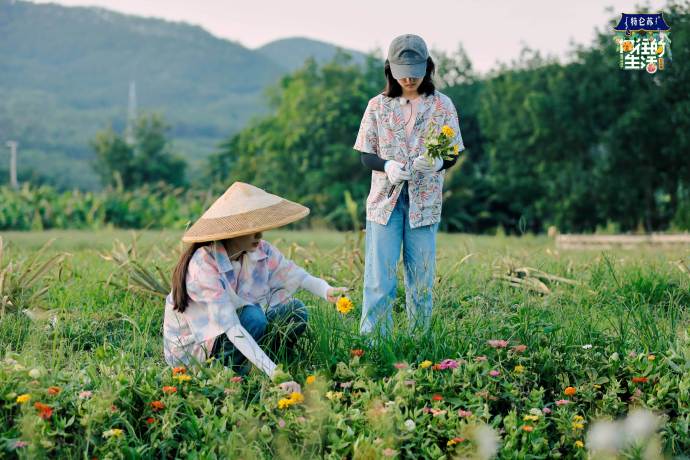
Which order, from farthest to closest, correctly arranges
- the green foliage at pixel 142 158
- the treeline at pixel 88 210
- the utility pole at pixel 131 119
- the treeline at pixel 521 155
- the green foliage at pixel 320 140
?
the utility pole at pixel 131 119
the green foliage at pixel 142 158
the green foliage at pixel 320 140
the treeline at pixel 521 155
the treeline at pixel 88 210

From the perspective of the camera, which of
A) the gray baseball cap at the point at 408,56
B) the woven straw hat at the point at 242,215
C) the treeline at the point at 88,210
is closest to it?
the woven straw hat at the point at 242,215

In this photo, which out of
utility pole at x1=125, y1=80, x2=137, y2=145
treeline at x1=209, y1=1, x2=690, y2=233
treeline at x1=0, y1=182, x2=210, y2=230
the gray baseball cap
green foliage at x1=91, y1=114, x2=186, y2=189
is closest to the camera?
the gray baseball cap

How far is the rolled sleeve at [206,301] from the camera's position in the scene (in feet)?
12.8

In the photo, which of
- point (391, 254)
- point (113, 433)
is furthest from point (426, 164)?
point (113, 433)

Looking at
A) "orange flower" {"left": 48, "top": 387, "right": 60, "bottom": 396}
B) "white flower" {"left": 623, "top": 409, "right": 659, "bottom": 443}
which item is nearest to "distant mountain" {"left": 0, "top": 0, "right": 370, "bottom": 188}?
"orange flower" {"left": 48, "top": 387, "right": 60, "bottom": 396}

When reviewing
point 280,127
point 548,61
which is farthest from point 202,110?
point 548,61

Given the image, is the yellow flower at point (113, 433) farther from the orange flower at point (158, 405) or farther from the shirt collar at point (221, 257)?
the shirt collar at point (221, 257)

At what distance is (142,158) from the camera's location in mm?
34625

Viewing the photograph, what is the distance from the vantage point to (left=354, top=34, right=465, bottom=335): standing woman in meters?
4.75

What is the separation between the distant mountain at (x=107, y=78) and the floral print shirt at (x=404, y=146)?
160 ft

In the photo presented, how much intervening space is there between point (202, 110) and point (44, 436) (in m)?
92.9

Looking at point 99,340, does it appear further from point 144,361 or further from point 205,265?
point 205,265

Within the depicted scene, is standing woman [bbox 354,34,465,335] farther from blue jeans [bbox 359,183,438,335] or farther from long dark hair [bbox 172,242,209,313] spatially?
long dark hair [bbox 172,242,209,313]

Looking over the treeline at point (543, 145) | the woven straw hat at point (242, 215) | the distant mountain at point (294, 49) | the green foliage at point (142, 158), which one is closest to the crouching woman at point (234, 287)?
the woven straw hat at point (242, 215)
